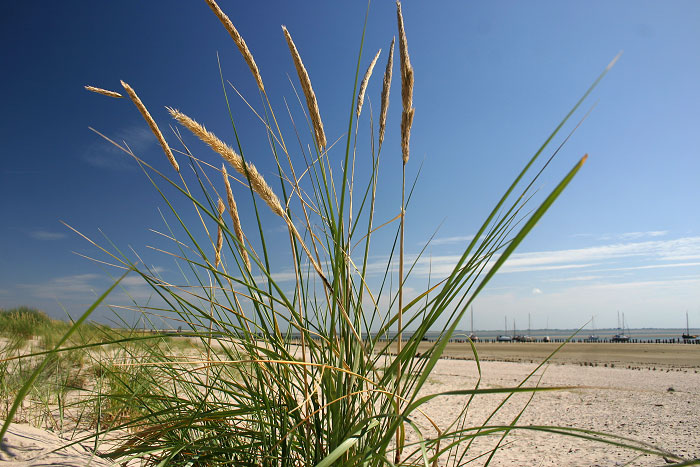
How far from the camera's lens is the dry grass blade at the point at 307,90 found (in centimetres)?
139

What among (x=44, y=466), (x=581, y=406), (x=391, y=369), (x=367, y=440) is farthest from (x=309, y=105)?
(x=581, y=406)

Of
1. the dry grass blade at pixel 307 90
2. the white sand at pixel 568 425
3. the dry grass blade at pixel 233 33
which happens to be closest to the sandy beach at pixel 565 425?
the white sand at pixel 568 425

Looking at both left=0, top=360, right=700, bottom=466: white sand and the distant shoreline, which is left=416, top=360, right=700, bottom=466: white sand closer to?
left=0, top=360, right=700, bottom=466: white sand

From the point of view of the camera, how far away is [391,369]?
1200mm

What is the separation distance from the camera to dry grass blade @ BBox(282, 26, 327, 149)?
139 cm

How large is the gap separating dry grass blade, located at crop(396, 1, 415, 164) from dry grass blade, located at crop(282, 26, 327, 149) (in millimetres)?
307

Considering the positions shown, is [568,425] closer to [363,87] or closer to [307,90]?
[363,87]

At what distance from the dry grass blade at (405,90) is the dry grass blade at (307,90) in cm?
Answer: 31

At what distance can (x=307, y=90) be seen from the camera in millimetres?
1399

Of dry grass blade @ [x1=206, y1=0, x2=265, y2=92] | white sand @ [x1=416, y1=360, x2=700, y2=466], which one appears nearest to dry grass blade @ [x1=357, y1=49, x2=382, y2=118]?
dry grass blade @ [x1=206, y1=0, x2=265, y2=92]

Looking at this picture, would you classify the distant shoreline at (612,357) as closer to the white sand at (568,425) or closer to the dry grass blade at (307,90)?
the white sand at (568,425)

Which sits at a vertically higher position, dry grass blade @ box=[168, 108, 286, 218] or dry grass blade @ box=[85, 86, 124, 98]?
dry grass blade @ box=[85, 86, 124, 98]

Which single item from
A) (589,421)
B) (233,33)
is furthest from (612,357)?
(233,33)

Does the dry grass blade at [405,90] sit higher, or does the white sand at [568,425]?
the dry grass blade at [405,90]
